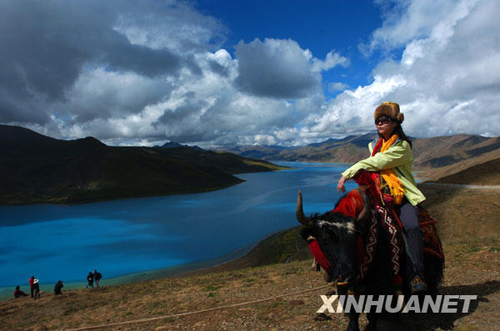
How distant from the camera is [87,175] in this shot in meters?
112

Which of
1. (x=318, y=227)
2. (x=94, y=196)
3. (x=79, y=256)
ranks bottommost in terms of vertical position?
(x=79, y=256)

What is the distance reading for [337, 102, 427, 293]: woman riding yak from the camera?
365 cm

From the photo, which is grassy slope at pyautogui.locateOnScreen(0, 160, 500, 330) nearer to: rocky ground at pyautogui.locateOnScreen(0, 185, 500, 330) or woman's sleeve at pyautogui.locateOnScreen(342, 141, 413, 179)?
rocky ground at pyautogui.locateOnScreen(0, 185, 500, 330)

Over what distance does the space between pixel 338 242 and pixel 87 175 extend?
128821 mm

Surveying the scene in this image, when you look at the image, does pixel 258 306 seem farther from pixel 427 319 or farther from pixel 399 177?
pixel 399 177

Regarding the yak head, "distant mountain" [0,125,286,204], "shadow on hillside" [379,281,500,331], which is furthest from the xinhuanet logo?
"distant mountain" [0,125,286,204]

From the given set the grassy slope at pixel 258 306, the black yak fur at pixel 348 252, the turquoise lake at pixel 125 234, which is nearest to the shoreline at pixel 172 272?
the turquoise lake at pixel 125 234

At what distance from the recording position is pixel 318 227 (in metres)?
3.19

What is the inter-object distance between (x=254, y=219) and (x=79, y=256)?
33136mm

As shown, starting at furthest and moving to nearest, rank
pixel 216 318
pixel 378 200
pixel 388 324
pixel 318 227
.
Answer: pixel 216 318, pixel 388 324, pixel 378 200, pixel 318 227

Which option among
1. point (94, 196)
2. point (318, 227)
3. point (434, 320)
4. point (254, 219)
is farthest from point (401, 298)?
point (94, 196)

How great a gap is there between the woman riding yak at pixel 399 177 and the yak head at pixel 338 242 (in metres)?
0.62

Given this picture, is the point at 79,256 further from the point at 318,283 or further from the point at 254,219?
the point at 318,283

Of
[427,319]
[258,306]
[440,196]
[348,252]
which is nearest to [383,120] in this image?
[348,252]
